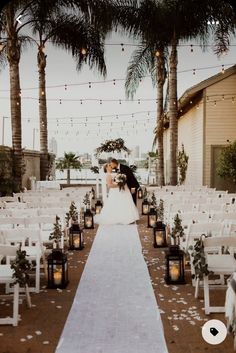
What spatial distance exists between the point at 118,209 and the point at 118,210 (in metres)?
0.03

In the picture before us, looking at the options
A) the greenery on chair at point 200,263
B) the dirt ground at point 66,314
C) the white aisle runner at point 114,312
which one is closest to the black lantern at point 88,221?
the white aisle runner at point 114,312

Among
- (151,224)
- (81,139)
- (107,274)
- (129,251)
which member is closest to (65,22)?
(151,224)

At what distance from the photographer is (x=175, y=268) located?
7.16 meters

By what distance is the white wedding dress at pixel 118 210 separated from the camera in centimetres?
1371

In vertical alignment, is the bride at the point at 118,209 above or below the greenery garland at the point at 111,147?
below

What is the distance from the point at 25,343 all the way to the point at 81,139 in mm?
32109

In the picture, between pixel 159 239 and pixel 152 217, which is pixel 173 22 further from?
pixel 159 239

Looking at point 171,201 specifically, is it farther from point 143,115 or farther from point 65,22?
point 143,115

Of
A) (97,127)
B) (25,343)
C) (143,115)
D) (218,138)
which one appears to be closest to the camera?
(25,343)

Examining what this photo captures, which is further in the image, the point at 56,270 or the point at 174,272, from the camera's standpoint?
A: the point at 174,272

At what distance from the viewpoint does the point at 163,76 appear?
2197cm

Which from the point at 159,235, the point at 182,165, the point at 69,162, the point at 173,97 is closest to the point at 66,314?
the point at 159,235

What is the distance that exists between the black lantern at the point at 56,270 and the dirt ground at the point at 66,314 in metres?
0.12

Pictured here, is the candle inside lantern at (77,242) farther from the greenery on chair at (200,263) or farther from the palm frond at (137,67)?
the palm frond at (137,67)
